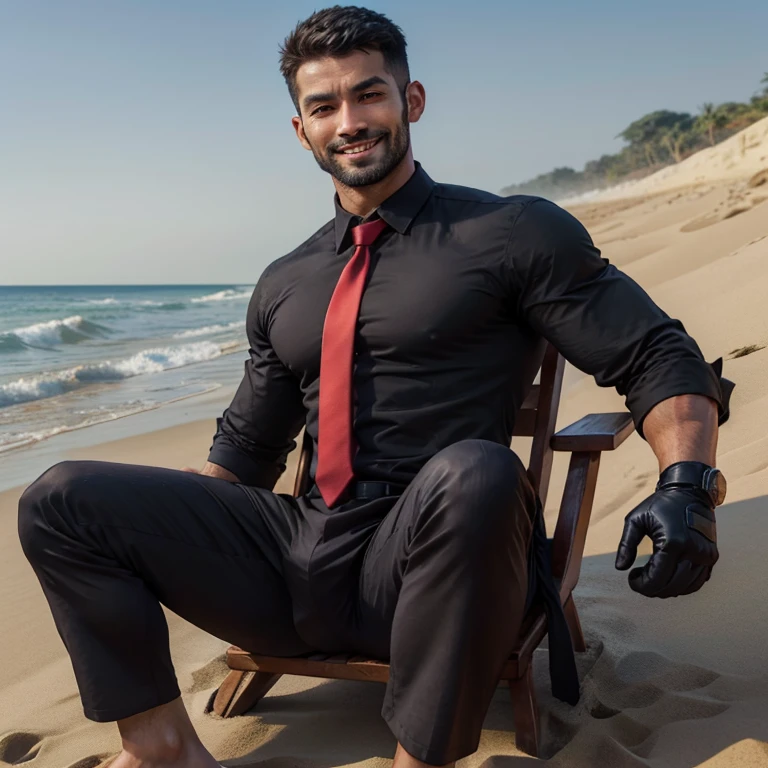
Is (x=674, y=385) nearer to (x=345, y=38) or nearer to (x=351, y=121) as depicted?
(x=351, y=121)

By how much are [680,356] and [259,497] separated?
1.12 meters

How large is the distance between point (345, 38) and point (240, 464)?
1.25m

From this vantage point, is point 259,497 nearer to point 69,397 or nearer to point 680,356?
point 680,356

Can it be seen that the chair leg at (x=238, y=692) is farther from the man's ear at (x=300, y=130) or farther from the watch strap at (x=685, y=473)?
the man's ear at (x=300, y=130)

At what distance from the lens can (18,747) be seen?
2695mm

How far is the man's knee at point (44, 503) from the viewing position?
2.20m

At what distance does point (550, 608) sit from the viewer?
228 centimetres

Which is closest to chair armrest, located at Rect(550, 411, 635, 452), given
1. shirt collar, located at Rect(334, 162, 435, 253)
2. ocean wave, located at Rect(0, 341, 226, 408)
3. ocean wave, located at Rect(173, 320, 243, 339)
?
shirt collar, located at Rect(334, 162, 435, 253)

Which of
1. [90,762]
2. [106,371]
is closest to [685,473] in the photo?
[90,762]

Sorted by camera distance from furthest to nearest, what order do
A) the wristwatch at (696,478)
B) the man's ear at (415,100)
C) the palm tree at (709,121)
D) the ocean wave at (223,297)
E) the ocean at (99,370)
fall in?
the palm tree at (709,121) < the ocean wave at (223,297) < the ocean at (99,370) < the man's ear at (415,100) < the wristwatch at (696,478)

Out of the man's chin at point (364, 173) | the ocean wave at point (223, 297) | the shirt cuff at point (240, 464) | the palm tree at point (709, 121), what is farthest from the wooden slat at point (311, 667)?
the palm tree at point (709, 121)

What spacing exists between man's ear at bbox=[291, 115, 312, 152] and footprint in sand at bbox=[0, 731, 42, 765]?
6.21 feet

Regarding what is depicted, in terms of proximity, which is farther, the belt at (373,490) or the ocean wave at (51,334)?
the ocean wave at (51,334)

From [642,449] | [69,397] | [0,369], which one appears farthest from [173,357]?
[642,449]
